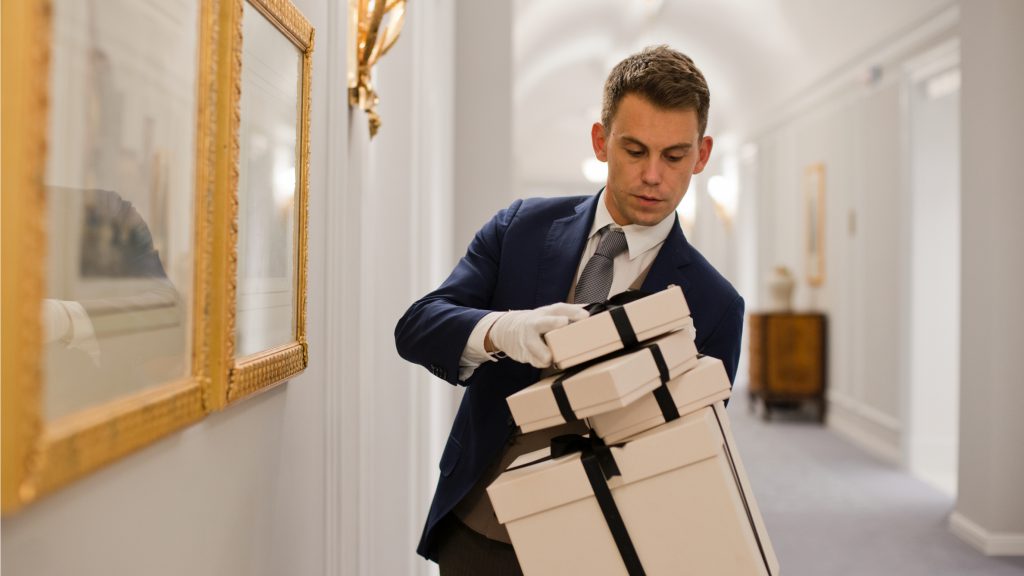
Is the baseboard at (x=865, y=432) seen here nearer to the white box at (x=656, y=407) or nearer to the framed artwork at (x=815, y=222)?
the framed artwork at (x=815, y=222)

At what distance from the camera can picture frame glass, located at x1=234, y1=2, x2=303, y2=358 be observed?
1276 millimetres

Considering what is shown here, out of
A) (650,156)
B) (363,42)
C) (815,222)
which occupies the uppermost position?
(815,222)

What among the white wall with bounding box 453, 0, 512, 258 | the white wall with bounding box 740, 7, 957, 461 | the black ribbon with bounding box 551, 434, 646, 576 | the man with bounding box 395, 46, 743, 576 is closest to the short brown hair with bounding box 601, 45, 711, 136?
the man with bounding box 395, 46, 743, 576

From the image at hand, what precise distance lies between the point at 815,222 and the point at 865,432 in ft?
8.74

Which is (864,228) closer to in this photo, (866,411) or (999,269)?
(866,411)

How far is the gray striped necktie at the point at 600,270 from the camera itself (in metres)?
1.86

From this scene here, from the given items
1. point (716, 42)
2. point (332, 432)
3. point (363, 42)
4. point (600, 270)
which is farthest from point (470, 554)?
point (716, 42)

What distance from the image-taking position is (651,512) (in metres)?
1.35

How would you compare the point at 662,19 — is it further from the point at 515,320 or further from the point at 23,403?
the point at 23,403

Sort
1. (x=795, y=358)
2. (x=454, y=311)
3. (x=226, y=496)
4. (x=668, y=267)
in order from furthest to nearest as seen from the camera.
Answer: (x=795, y=358)
(x=668, y=267)
(x=454, y=311)
(x=226, y=496)

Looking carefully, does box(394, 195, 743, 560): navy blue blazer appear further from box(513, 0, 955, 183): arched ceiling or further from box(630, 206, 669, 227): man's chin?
box(513, 0, 955, 183): arched ceiling

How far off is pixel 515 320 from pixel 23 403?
0.93m

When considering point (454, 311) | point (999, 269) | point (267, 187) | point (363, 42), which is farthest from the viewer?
point (999, 269)

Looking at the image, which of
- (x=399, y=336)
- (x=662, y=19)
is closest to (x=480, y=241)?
(x=399, y=336)
